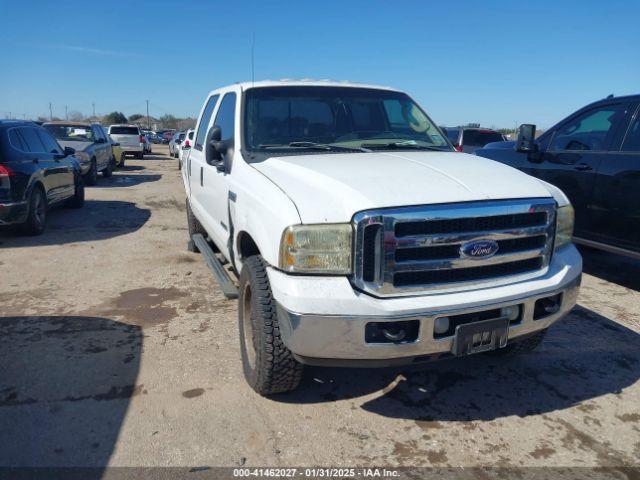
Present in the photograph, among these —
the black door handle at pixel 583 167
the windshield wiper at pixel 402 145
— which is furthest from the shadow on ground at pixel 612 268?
the windshield wiper at pixel 402 145

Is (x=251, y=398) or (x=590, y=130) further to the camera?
(x=590, y=130)

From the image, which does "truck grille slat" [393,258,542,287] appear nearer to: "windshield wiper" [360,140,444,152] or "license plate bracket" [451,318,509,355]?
"license plate bracket" [451,318,509,355]

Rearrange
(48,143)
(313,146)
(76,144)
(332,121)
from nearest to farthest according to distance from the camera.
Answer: (313,146) → (332,121) → (48,143) → (76,144)

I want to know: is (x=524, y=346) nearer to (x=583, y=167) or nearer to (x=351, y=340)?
Answer: (x=351, y=340)

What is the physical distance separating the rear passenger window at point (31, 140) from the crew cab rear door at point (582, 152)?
7.47m

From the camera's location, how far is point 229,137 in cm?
421

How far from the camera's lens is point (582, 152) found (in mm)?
5648

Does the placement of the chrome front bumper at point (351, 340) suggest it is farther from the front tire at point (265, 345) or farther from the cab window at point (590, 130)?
the cab window at point (590, 130)

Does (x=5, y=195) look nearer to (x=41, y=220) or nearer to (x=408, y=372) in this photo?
(x=41, y=220)

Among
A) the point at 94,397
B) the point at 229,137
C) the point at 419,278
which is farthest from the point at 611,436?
the point at 229,137

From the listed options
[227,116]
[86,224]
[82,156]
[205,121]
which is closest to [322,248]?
[227,116]

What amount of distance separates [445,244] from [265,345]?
3.80 feet

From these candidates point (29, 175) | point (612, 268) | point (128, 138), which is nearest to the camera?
point (612, 268)

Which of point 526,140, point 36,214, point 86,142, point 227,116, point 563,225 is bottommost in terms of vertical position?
point 36,214
